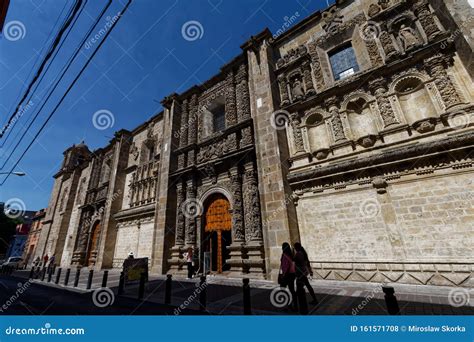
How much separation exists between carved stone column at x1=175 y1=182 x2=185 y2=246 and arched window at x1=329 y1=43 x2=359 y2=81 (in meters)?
9.42

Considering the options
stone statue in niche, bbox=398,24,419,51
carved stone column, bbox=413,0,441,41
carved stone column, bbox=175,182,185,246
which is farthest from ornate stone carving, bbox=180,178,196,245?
carved stone column, bbox=413,0,441,41

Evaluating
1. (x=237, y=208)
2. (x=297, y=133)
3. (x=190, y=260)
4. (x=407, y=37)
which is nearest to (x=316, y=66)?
(x=407, y=37)

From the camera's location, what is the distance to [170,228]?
1104cm

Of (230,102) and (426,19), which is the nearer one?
(426,19)

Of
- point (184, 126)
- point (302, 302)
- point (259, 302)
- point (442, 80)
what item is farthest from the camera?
point (184, 126)

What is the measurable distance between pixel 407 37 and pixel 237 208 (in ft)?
29.7

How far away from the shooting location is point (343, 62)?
9.07 m

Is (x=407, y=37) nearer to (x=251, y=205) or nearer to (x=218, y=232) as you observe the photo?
(x=251, y=205)

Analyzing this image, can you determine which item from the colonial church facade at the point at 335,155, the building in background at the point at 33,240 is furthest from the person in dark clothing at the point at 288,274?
the building in background at the point at 33,240

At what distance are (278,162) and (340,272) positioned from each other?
13.9 ft

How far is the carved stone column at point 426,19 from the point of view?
6787 millimetres

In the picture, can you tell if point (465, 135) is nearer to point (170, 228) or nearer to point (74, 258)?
point (170, 228)

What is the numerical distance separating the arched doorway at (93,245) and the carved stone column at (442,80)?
69.6ft

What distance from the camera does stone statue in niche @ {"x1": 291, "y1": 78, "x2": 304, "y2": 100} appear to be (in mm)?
9217
